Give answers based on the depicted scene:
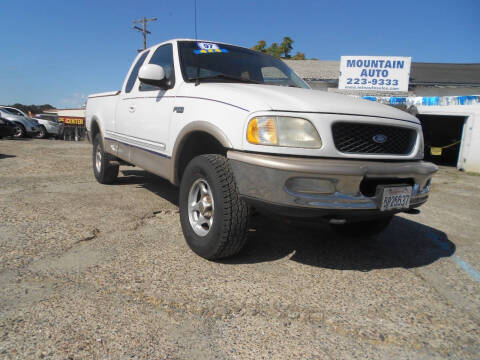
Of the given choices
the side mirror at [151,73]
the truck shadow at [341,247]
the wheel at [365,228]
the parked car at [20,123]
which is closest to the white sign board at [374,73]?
the truck shadow at [341,247]

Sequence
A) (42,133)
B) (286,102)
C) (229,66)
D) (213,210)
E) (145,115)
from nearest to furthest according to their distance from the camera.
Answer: (286,102) < (213,210) < (229,66) < (145,115) < (42,133)

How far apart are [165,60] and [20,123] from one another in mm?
16089

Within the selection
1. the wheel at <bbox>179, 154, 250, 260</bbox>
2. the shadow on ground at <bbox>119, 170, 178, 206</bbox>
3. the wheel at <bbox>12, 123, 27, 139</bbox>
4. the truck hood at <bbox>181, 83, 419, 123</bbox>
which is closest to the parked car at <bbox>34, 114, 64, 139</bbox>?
the wheel at <bbox>12, 123, 27, 139</bbox>

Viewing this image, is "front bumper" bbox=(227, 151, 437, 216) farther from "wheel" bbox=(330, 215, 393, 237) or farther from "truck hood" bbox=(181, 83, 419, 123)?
"wheel" bbox=(330, 215, 393, 237)

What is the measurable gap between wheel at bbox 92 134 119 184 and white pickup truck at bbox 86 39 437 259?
227 cm

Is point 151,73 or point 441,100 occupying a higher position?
point 441,100

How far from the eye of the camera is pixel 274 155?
213 centimetres

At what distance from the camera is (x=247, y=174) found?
218 cm

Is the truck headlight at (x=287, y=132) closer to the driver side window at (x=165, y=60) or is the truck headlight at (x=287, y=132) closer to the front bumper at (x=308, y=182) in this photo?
the front bumper at (x=308, y=182)

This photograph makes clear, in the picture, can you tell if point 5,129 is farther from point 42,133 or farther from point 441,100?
point 441,100

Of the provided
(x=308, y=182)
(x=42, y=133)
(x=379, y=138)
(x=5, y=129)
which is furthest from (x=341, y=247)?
(x=42, y=133)

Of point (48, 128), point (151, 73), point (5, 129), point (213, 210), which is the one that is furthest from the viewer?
point (48, 128)

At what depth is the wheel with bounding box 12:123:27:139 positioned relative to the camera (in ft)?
52.6

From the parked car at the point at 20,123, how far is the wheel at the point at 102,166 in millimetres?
13640
